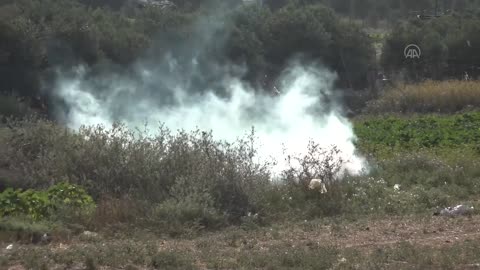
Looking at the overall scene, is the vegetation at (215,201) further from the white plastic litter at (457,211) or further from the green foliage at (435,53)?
the green foliage at (435,53)

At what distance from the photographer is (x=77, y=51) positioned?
2566 centimetres

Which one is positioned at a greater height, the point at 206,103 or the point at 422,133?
the point at 206,103

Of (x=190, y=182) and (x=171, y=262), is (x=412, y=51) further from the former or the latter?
(x=171, y=262)

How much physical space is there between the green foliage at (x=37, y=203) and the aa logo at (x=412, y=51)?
3173 cm

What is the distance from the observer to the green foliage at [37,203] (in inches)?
404

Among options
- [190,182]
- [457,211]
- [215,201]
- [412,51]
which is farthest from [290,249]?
[412,51]

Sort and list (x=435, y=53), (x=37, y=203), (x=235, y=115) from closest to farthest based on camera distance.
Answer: (x=37, y=203) < (x=235, y=115) < (x=435, y=53)

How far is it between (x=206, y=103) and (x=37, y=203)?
1210 centimetres

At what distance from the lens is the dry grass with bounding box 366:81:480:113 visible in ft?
113

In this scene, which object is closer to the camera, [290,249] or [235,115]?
[290,249]

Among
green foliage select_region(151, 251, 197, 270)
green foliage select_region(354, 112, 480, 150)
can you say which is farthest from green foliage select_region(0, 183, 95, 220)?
green foliage select_region(354, 112, 480, 150)

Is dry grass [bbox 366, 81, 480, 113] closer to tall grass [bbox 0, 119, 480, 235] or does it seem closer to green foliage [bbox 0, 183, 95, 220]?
tall grass [bbox 0, 119, 480, 235]

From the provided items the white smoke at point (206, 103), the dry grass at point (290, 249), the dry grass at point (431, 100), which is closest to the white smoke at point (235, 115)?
the white smoke at point (206, 103)

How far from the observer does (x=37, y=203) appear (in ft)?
34.0
